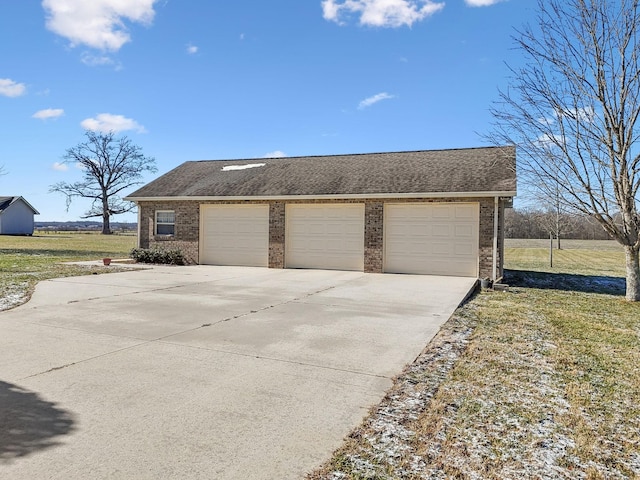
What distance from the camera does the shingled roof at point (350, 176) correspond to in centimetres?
1322

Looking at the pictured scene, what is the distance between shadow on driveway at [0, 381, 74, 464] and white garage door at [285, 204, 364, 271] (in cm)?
1137

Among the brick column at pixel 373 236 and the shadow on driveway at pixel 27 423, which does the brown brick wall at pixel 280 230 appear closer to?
the brick column at pixel 373 236

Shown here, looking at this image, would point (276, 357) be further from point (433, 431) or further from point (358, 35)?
point (358, 35)

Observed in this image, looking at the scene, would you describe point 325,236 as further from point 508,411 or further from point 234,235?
point 508,411

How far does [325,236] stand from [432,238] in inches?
140

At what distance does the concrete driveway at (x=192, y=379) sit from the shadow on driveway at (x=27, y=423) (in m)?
0.01

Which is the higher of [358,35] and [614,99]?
[358,35]

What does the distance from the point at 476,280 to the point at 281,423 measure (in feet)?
33.2

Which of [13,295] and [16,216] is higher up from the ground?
[16,216]

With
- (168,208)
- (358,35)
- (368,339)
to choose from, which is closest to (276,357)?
(368,339)

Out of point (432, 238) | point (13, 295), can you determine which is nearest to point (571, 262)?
point (432, 238)

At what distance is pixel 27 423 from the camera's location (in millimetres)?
3070

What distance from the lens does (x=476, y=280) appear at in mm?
12164

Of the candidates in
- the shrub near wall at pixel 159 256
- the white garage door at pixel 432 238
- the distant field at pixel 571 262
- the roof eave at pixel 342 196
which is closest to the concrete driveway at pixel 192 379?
the white garage door at pixel 432 238
